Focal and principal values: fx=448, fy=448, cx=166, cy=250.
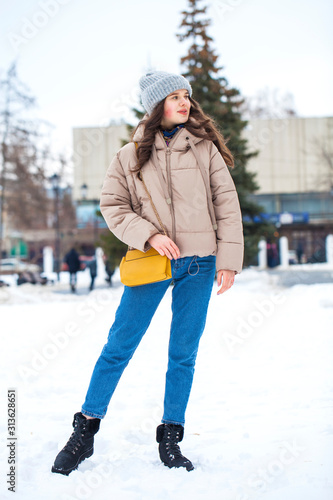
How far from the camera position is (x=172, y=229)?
6.95 feet

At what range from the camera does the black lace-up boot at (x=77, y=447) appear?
201cm

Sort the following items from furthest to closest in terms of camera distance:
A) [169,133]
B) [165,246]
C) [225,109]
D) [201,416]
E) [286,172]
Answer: [286,172], [225,109], [201,416], [169,133], [165,246]

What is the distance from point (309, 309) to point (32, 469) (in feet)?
A: 19.5

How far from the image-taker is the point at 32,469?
204 cm

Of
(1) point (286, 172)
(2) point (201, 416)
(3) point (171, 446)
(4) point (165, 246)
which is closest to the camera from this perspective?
(4) point (165, 246)

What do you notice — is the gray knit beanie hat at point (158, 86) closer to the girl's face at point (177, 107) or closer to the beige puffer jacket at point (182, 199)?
the girl's face at point (177, 107)

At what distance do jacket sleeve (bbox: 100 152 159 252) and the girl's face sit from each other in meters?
0.34

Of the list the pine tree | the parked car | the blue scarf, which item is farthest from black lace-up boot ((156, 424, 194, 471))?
the parked car

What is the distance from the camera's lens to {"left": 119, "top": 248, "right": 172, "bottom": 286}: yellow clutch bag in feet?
Result: 6.61

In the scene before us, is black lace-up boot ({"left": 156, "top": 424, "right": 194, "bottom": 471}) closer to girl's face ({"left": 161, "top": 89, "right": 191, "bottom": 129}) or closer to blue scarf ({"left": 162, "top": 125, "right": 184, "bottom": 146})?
blue scarf ({"left": 162, "top": 125, "right": 184, "bottom": 146})

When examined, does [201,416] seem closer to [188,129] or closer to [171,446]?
[171,446]

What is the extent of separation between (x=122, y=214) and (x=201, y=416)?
4.78 ft

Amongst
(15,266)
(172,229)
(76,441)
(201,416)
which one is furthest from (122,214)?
(15,266)

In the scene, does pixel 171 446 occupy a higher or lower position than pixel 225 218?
lower
